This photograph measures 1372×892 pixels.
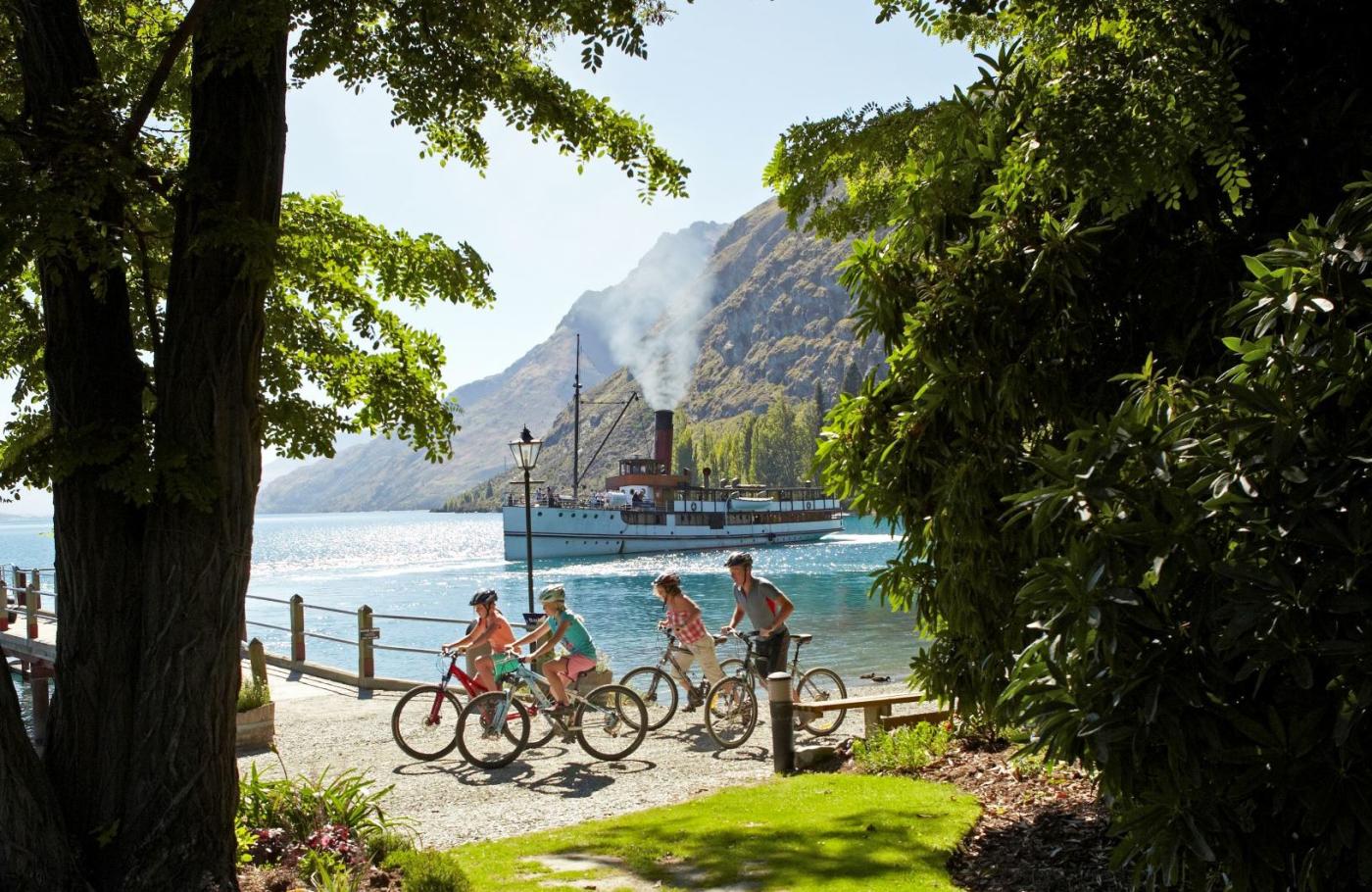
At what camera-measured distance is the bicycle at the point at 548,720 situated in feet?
32.5

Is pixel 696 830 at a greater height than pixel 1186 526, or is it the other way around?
pixel 1186 526

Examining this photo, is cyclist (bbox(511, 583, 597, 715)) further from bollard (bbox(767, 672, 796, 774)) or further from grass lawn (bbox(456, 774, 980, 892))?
grass lawn (bbox(456, 774, 980, 892))

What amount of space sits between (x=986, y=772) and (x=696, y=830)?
242cm

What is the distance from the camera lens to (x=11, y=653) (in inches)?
850

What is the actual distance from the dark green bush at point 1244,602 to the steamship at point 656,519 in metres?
64.9

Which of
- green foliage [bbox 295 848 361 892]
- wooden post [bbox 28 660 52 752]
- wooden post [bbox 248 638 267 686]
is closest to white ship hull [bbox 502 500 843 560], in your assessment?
Result: wooden post [bbox 248 638 267 686]

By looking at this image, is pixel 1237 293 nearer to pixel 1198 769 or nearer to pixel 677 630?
pixel 1198 769

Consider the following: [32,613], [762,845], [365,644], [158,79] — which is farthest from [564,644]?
[32,613]

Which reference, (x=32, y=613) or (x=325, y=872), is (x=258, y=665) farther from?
(x=32, y=613)

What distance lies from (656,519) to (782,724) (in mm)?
63425

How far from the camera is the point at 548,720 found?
10.3 metres

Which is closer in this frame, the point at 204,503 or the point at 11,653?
the point at 204,503

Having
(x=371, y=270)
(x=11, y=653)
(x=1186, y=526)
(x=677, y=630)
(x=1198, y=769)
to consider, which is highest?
(x=371, y=270)

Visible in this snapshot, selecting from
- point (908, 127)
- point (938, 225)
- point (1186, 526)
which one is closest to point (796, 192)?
point (908, 127)
